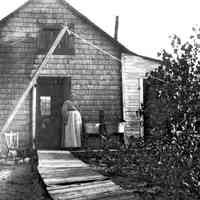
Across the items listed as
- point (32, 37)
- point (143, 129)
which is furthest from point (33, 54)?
point (143, 129)

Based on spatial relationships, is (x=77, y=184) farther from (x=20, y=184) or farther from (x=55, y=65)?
(x=55, y=65)

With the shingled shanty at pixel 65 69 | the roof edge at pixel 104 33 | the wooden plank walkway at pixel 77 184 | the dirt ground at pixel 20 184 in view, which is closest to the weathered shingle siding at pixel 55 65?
the shingled shanty at pixel 65 69

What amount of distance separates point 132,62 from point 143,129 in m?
2.58

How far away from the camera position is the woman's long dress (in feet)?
44.4

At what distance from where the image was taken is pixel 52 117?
15.6m

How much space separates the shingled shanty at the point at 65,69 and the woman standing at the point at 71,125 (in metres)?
0.60

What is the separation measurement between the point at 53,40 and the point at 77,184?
29.0 ft

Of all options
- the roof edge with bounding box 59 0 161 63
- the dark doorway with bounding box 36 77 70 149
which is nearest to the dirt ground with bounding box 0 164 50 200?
the dark doorway with bounding box 36 77 70 149

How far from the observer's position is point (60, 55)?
14.3 m

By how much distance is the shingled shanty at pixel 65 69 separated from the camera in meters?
13.9

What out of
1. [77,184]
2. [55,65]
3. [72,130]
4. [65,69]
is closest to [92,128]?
[72,130]

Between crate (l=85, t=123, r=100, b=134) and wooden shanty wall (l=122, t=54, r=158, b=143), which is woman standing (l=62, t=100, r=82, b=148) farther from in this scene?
wooden shanty wall (l=122, t=54, r=158, b=143)

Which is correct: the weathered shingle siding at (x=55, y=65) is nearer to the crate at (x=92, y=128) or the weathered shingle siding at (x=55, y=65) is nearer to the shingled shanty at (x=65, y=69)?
the shingled shanty at (x=65, y=69)

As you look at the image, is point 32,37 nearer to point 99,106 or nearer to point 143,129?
point 99,106
